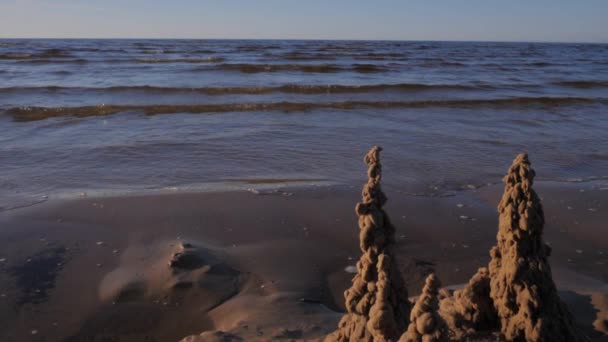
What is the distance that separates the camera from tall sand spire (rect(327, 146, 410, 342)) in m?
2.15

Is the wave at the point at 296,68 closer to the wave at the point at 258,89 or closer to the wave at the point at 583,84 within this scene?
the wave at the point at 258,89

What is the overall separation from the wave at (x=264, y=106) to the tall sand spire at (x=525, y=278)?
1036cm

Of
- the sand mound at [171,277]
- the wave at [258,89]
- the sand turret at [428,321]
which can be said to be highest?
the sand turret at [428,321]

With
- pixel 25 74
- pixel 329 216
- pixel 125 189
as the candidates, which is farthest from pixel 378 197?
pixel 25 74

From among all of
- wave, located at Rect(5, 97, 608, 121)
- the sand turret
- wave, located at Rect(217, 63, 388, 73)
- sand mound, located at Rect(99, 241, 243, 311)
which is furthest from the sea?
the sand turret

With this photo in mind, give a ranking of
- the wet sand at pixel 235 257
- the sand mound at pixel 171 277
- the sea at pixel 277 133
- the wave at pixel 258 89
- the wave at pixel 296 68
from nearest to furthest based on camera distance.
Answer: the wet sand at pixel 235 257 → the sand mound at pixel 171 277 → the sea at pixel 277 133 → the wave at pixel 258 89 → the wave at pixel 296 68

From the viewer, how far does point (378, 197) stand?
7.62ft

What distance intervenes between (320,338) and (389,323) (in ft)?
3.73

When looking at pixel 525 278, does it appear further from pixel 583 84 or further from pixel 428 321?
pixel 583 84

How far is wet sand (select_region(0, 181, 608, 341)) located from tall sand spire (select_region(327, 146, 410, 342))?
0.99m

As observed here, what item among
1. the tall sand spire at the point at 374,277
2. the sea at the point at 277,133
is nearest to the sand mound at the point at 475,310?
the tall sand spire at the point at 374,277

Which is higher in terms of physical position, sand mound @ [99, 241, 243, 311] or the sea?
the sea

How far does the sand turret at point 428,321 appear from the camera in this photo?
1.64 metres

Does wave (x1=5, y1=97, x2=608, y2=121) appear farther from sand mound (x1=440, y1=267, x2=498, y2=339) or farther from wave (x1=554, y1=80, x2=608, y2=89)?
sand mound (x1=440, y1=267, x2=498, y2=339)
